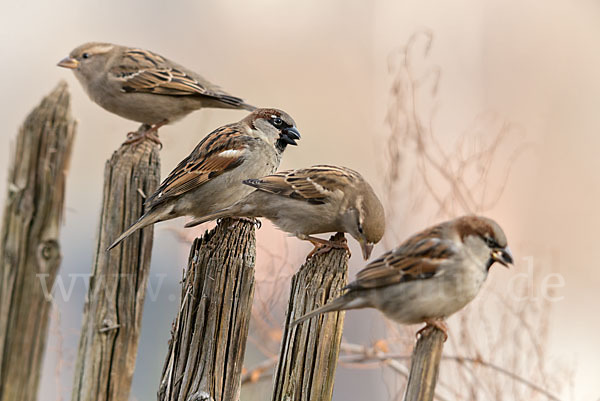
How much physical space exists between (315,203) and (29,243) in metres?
1.30

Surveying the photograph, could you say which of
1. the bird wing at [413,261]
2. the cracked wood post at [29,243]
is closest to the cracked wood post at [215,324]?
the bird wing at [413,261]

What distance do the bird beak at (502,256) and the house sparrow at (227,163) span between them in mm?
1537

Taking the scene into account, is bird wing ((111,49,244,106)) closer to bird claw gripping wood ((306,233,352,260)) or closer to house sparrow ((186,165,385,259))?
house sparrow ((186,165,385,259))

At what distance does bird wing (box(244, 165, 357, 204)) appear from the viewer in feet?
11.0

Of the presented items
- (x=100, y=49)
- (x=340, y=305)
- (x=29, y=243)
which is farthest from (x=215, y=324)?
(x=100, y=49)

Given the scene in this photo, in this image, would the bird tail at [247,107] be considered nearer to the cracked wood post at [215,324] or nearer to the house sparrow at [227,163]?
the house sparrow at [227,163]

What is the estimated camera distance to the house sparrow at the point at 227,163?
141 inches

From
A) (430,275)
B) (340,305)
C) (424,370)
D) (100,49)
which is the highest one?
(100,49)

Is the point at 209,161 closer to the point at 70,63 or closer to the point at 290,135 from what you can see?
the point at 290,135

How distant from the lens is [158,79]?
4.57 meters

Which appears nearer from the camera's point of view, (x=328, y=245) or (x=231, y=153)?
(x=328, y=245)

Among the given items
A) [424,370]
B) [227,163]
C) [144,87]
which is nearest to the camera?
[424,370]

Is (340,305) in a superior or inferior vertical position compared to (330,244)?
inferior

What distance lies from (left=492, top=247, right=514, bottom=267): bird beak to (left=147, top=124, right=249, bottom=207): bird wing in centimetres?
151
